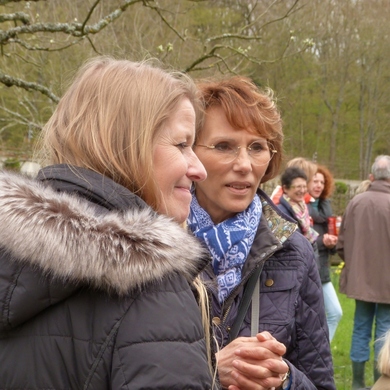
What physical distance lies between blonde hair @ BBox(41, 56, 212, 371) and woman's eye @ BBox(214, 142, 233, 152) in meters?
0.85

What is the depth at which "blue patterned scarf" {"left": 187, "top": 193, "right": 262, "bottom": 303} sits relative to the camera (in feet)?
7.21

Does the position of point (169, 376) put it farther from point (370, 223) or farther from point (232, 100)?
point (370, 223)

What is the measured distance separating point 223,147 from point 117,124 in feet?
3.34

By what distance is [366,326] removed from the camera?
642 centimetres

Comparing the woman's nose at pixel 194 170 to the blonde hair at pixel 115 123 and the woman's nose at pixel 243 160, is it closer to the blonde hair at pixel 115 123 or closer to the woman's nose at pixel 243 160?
the blonde hair at pixel 115 123

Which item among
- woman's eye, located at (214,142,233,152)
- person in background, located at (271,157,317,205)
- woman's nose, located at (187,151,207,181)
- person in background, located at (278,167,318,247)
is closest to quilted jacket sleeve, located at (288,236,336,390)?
woman's eye, located at (214,142,233,152)

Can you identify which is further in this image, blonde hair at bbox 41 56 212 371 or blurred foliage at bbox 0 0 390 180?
blurred foliage at bbox 0 0 390 180

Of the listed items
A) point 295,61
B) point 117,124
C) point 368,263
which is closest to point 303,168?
point 368,263

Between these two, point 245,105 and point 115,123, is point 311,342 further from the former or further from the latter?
point 115,123

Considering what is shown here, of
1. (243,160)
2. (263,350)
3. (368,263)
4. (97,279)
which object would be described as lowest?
(368,263)

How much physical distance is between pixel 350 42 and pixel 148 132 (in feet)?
76.8

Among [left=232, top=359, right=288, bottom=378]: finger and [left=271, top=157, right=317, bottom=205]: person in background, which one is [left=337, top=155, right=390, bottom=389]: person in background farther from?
[left=232, top=359, right=288, bottom=378]: finger

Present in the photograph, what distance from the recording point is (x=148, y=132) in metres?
1.45

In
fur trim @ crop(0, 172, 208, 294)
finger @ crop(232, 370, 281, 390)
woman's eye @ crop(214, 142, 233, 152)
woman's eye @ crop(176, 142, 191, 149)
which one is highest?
woman's eye @ crop(176, 142, 191, 149)
